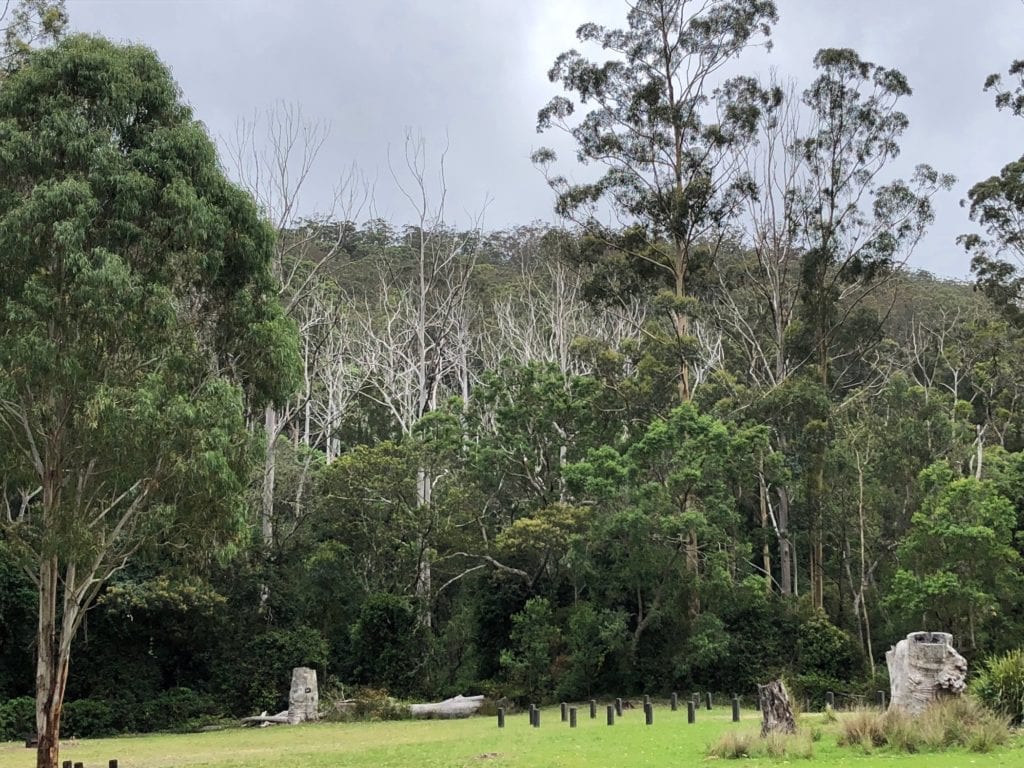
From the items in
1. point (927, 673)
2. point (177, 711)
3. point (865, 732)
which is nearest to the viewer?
point (865, 732)

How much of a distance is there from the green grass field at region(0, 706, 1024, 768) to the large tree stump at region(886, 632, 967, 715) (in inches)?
42.2

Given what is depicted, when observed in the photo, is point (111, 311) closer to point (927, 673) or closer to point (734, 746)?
point (734, 746)

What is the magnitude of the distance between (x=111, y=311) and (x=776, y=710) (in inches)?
409

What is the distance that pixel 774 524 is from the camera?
96.3 ft

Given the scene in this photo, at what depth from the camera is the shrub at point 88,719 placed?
2364 centimetres

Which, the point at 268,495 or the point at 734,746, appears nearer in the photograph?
the point at 734,746

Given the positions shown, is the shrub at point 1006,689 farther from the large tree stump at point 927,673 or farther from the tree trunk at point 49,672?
the tree trunk at point 49,672

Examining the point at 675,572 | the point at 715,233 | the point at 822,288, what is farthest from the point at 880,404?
the point at 675,572

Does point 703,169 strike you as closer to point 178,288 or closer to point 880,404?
point 880,404

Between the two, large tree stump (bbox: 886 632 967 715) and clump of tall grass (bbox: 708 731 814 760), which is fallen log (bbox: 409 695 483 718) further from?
large tree stump (bbox: 886 632 967 715)

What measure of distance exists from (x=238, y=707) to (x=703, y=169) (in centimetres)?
1981

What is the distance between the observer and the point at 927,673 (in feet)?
45.5

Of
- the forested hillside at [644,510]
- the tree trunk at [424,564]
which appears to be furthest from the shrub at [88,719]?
the tree trunk at [424,564]

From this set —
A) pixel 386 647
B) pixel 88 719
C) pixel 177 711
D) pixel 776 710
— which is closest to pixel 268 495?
pixel 386 647
